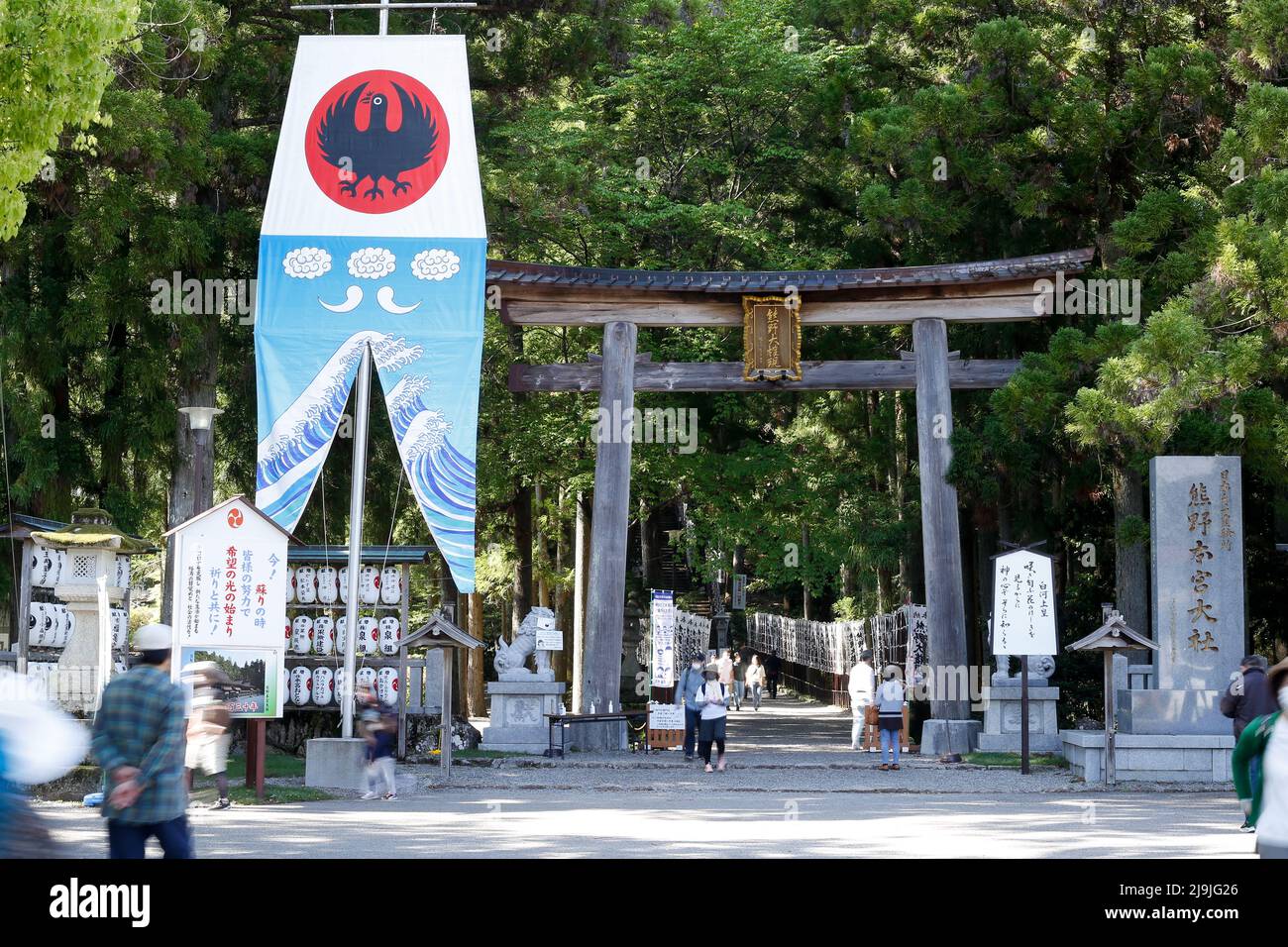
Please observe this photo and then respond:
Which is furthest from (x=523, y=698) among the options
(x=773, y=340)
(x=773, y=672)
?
(x=773, y=672)

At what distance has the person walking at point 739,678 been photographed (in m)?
38.5

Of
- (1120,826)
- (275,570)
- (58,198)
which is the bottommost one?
(1120,826)

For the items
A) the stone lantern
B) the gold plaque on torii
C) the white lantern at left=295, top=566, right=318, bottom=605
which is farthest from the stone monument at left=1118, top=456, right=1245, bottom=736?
the stone lantern

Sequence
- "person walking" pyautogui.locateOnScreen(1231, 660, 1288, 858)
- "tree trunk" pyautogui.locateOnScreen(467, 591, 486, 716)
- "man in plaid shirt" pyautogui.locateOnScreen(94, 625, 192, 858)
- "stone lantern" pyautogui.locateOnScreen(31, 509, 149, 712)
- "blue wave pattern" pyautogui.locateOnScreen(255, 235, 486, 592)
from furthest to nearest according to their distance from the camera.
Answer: "tree trunk" pyautogui.locateOnScreen(467, 591, 486, 716), "blue wave pattern" pyautogui.locateOnScreen(255, 235, 486, 592), "stone lantern" pyautogui.locateOnScreen(31, 509, 149, 712), "man in plaid shirt" pyautogui.locateOnScreen(94, 625, 192, 858), "person walking" pyautogui.locateOnScreen(1231, 660, 1288, 858)

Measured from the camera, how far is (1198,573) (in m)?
16.9

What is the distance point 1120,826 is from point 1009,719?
8.39 metres

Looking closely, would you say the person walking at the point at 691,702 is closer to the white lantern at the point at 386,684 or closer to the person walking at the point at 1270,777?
the white lantern at the point at 386,684

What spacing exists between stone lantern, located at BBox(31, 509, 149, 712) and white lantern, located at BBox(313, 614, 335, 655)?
342cm

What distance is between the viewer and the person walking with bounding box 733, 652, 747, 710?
38.5 meters

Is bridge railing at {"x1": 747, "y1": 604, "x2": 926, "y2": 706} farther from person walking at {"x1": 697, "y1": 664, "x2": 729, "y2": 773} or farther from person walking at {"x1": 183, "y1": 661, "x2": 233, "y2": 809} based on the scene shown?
person walking at {"x1": 183, "y1": 661, "x2": 233, "y2": 809}

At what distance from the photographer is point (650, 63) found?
2700cm


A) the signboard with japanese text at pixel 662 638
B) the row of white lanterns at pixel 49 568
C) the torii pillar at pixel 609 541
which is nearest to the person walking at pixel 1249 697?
the torii pillar at pixel 609 541
